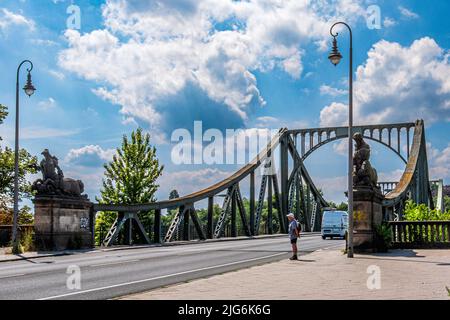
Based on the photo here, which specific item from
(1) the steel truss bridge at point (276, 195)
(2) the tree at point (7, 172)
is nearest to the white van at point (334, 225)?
(1) the steel truss bridge at point (276, 195)

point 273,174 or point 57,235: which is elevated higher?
point 273,174

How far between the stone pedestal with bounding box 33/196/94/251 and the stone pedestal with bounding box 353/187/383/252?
12419mm

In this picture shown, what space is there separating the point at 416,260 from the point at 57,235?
14.8m

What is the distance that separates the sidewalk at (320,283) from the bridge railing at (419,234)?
6.64m

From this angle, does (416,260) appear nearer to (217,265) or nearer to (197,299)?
(217,265)

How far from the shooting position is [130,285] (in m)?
11.9

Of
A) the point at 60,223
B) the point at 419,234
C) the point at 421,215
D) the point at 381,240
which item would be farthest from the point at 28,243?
the point at 421,215

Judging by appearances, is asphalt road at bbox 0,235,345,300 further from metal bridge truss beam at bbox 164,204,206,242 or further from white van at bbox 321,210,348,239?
white van at bbox 321,210,348,239

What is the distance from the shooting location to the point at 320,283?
11.3 meters

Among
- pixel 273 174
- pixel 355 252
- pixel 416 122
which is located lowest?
pixel 355 252

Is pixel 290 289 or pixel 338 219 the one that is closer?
pixel 290 289

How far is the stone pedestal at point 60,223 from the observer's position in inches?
957

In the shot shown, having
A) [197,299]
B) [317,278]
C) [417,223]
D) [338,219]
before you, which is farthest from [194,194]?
[197,299]

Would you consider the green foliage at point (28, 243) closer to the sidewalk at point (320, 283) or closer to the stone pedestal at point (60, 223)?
the stone pedestal at point (60, 223)
